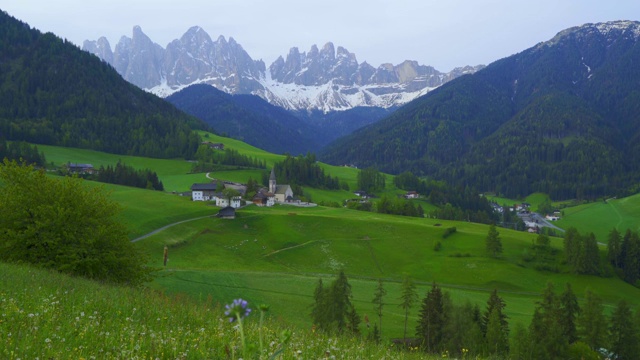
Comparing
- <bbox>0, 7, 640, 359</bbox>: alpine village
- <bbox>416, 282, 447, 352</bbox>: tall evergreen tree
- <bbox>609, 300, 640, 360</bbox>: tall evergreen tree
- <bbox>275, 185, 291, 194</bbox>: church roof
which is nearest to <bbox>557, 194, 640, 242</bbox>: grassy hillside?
<bbox>0, 7, 640, 359</bbox>: alpine village

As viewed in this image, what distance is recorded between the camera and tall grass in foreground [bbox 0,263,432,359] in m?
7.23

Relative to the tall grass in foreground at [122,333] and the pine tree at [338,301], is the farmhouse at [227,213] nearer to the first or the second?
the pine tree at [338,301]

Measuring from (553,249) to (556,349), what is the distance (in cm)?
6623

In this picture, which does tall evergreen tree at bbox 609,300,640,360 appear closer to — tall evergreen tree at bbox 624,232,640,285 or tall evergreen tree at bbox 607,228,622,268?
tall evergreen tree at bbox 624,232,640,285

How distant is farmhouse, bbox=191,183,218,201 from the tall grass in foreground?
117324mm

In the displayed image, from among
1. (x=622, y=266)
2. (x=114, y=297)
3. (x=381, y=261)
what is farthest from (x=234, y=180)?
(x=114, y=297)

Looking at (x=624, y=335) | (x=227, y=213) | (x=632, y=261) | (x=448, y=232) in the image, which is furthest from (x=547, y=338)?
(x=227, y=213)

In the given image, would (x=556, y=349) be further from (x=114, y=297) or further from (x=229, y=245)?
(x=229, y=245)

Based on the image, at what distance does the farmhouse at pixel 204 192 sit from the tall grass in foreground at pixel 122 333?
11732 centimetres

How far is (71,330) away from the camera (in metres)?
8.34

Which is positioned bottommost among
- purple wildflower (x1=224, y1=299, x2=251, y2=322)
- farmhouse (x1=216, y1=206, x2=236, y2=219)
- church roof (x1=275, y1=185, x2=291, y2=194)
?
farmhouse (x1=216, y1=206, x2=236, y2=219)

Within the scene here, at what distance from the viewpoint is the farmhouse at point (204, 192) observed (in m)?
130

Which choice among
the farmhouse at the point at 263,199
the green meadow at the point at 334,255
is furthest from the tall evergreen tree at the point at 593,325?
the farmhouse at the point at 263,199

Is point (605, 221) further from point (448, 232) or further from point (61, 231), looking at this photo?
point (61, 231)
